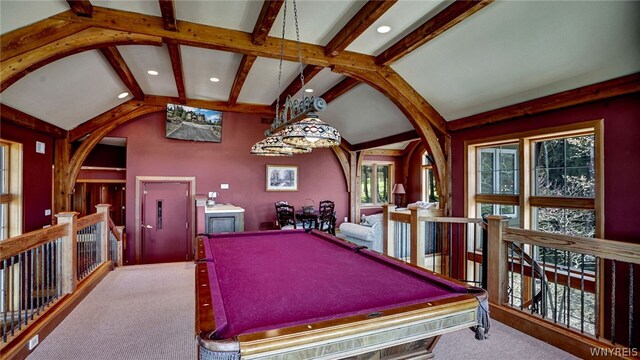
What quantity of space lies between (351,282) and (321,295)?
0.28 meters

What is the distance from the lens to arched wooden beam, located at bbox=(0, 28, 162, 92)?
2720 millimetres

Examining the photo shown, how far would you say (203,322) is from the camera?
1271 millimetres

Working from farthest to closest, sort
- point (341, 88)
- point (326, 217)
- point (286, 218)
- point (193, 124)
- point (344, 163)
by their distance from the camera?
point (344, 163)
point (326, 217)
point (193, 124)
point (286, 218)
point (341, 88)

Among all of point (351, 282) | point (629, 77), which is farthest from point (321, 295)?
point (629, 77)

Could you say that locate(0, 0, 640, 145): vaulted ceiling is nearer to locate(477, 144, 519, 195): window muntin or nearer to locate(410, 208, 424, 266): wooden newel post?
locate(477, 144, 519, 195): window muntin

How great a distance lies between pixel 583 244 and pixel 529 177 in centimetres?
221

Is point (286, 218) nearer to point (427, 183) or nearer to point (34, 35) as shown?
point (34, 35)

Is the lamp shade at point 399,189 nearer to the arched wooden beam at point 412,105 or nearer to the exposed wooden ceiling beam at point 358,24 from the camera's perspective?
the arched wooden beam at point 412,105

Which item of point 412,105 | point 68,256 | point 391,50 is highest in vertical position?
point 391,50

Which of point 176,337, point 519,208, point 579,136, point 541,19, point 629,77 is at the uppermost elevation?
point 541,19

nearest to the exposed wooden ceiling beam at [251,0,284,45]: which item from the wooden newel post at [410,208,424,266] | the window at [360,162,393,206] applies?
the wooden newel post at [410,208,424,266]

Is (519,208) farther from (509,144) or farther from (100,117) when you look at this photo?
(100,117)

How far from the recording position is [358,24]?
10.3ft

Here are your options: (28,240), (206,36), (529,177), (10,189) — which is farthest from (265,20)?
(10,189)
